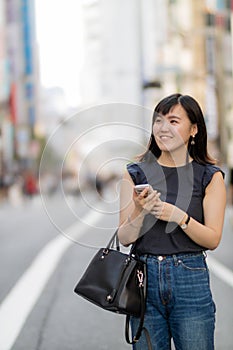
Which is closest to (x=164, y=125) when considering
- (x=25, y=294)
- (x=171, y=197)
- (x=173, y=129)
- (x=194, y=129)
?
(x=173, y=129)

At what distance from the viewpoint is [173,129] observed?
10.9ft

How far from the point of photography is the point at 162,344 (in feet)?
11.0

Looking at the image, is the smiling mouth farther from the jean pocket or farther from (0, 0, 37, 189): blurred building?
(0, 0, 37, 189): blurred building

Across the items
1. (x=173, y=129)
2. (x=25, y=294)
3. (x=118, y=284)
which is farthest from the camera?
(x=25, y=294)

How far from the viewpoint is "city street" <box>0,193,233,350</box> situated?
4.97m

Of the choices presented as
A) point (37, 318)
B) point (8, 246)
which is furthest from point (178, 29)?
point (37, 318)

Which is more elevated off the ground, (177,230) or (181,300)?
(177,230)

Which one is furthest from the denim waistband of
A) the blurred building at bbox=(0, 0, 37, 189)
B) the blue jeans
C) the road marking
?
the blurred building at bbox=(0, 0, 37, 189)

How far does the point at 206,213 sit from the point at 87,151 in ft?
2.58

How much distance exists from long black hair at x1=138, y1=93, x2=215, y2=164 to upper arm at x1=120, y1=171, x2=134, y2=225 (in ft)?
0.46

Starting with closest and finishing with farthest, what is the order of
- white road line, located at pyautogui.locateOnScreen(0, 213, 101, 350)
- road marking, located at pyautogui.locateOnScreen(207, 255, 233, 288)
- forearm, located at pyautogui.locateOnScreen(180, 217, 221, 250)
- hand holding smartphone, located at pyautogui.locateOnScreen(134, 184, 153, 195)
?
hand holding smartphone, located at pyautogui.locateOnScreen(134, 184, 153, 195) < forearm, located at pyautogui.locateOnScreen(180, 217, 221, 250) < white road line, located at pyautogui.locateOnScreen(0, 213, 101, 350) < road marking, located at pyautogui.locateOnScreen(207, 255, 233, 288)

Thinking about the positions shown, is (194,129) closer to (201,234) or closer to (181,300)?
(201,234)

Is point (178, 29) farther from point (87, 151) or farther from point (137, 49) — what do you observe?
point (87, 151)

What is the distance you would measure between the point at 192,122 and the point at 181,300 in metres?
0.68
